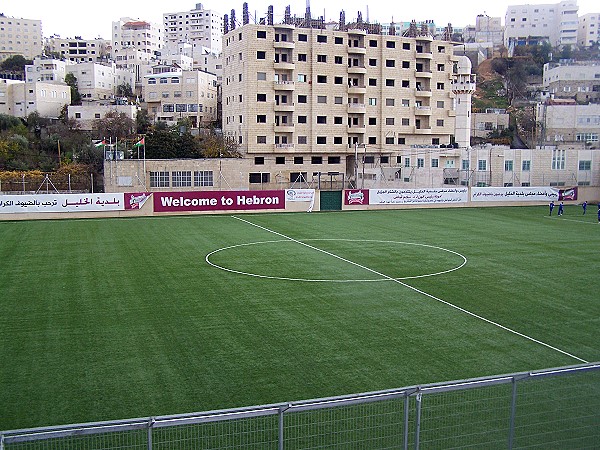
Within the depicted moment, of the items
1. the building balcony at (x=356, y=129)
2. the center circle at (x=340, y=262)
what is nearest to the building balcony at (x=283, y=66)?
the building balcony at (x=356, y=129)

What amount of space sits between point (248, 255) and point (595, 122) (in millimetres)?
74435

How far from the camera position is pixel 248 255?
28.8 m

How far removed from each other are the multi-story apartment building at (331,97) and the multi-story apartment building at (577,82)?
3583 cm

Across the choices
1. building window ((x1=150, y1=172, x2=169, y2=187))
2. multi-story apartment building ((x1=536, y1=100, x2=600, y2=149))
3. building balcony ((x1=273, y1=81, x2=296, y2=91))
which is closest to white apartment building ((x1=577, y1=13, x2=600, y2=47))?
multi-story apartment building ((x1=536, y1=100, x2=600, y2=149))

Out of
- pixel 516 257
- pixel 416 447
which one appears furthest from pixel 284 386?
pixel 516 257

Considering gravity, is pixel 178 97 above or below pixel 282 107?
above

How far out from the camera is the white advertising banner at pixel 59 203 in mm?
44312

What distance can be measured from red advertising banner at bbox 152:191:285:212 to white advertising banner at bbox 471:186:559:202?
57.5ft

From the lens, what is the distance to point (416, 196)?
54281 millimetres

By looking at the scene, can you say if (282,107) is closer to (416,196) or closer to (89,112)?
(416,196)

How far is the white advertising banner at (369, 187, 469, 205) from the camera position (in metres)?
53.3

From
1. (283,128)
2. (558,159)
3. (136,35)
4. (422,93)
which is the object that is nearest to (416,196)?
(558,159)

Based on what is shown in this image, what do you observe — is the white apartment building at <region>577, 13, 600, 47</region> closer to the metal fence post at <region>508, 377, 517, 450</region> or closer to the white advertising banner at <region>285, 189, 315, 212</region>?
the white advertising banner at <region>285, 189, 315, 212</region>

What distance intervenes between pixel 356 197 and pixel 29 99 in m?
71.4
